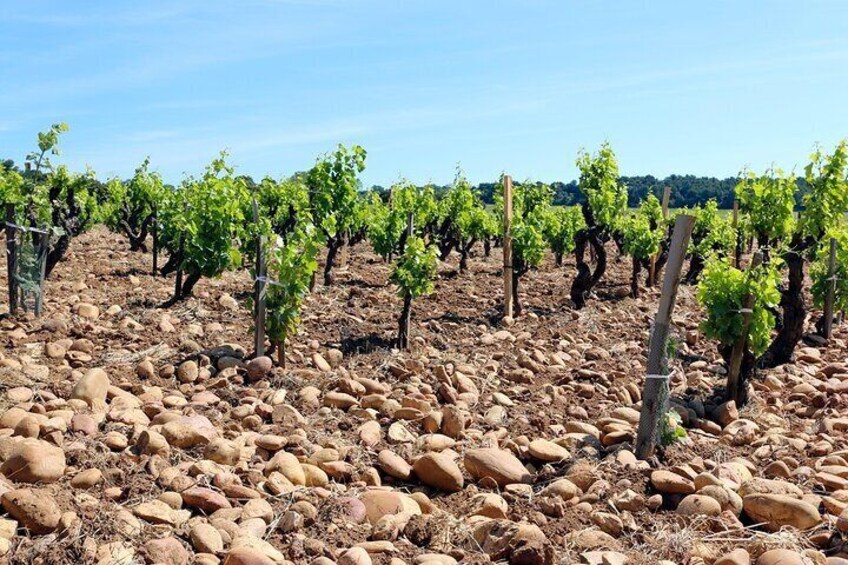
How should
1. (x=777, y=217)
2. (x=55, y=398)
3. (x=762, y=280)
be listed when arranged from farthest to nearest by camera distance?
1. (x=777, y=217)
2. (x=762, y=280)
3. (x=55, y=398)

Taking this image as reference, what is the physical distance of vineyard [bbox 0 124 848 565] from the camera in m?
4.44

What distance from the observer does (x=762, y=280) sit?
24.9 ft

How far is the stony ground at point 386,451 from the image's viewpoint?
4289mm

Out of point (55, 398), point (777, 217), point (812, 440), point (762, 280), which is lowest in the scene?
point (812, 440)

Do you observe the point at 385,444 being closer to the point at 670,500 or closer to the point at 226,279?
the point at 670,500

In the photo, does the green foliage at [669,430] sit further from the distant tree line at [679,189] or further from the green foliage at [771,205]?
the distant tree line at [679,189]

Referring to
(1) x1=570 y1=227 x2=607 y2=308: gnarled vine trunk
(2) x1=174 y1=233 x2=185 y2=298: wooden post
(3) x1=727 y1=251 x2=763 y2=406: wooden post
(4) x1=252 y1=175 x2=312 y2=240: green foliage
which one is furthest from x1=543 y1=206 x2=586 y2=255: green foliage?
(3) x1=727 y1=251 x2=763 y2=406: wooden post

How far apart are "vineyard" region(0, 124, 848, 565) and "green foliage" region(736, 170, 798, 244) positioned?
41mm

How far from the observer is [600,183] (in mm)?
14109

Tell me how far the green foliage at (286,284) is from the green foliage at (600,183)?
7.04 meters

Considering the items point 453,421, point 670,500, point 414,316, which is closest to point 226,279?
point 414,316

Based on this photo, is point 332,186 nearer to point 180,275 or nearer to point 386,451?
point 180,275

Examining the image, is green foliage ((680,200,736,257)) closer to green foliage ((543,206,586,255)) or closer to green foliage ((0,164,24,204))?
green foliage ((543,206,586,255))

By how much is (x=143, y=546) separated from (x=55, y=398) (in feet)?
9.79
